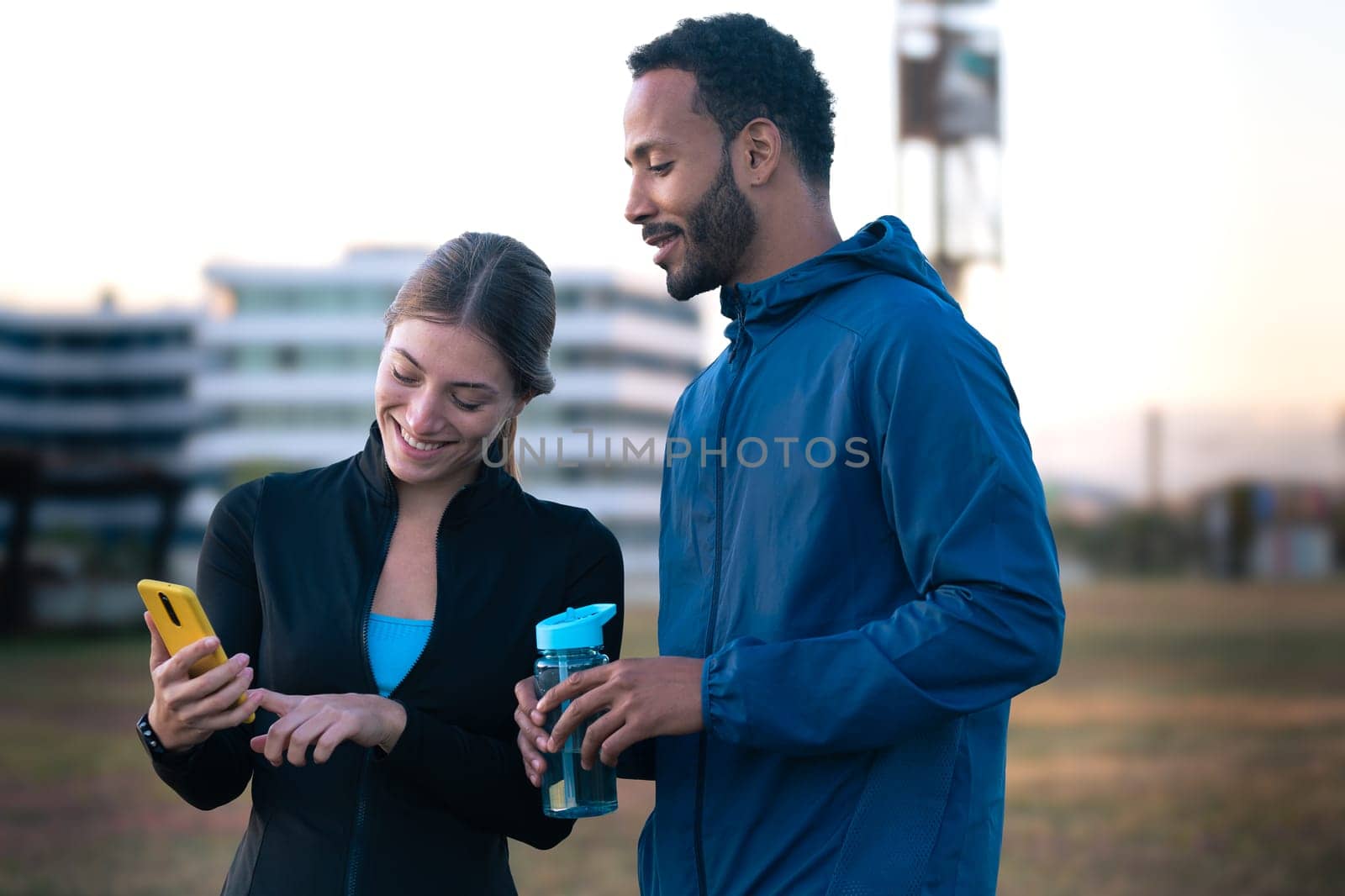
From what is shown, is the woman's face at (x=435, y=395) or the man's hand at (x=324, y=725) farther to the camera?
the woman's face at (x=435, y=395)

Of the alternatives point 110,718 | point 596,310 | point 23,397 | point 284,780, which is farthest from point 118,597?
point 284,780

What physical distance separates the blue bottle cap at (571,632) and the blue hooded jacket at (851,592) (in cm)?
11

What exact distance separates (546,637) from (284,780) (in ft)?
1.28

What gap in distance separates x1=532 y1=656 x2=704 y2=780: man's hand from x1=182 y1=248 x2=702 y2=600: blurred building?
855 inches

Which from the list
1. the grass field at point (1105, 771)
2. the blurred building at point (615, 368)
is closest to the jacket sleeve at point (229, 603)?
the grass field at point (1105, 771)

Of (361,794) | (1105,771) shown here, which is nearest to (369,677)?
(361,794)

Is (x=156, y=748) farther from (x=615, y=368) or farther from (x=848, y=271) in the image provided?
(x=615, y=368)

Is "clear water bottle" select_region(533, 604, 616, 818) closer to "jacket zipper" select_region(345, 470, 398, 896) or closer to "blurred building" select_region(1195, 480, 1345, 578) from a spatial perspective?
"jacket zipper" select_region(345, 470, 398, 896)

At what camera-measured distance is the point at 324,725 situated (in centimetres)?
132

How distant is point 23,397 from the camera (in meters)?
25.9

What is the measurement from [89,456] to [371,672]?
2102 cm

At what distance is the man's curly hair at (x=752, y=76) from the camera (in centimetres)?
145

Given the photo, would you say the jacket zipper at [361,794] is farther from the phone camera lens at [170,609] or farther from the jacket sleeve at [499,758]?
the phone camera lens at [170,609]

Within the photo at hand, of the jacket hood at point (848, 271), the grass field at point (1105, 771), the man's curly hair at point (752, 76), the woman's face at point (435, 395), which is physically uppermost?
the man's curly hair at point (752, 76)
